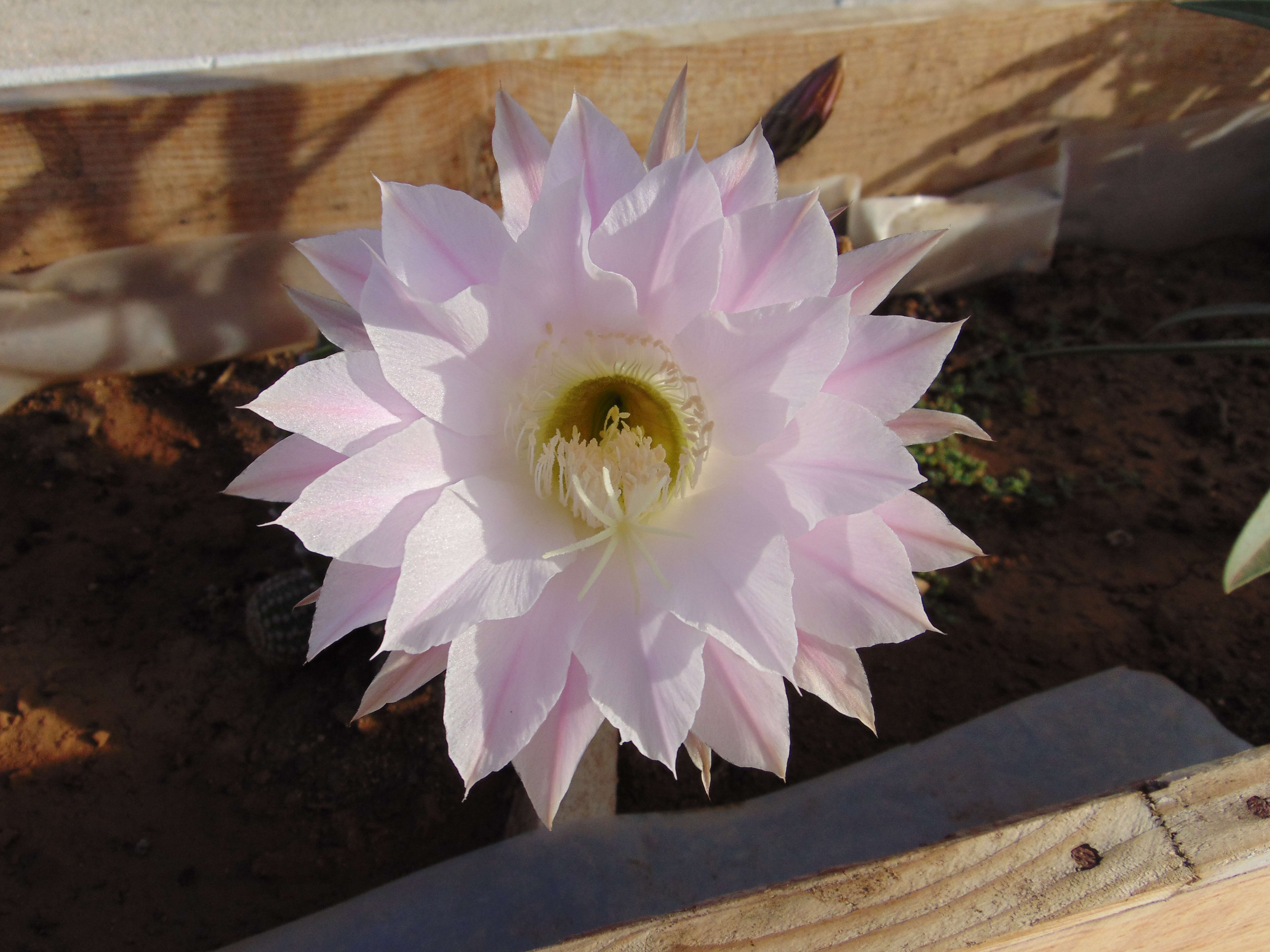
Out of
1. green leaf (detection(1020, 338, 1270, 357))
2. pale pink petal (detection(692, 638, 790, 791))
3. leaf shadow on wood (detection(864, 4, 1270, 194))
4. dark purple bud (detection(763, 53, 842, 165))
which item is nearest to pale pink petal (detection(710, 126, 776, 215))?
pale pink petal (detection(692, 638, 790, 791))

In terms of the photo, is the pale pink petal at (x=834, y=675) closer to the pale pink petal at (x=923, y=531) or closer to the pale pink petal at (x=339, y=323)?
the pale pink petal at (x=923, y=531)

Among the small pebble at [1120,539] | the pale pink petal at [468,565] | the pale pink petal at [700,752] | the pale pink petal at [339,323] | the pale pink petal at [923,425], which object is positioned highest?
the pale pink petal at [339,323]

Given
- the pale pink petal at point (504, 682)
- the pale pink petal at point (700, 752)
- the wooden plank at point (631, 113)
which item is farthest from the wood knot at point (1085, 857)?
the wooden plank at point (631, 113)

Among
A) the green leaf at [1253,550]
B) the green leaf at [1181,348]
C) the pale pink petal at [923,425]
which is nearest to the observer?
the pale pink petal at [923,425]

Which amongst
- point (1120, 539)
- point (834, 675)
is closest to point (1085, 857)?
point (834, 675)

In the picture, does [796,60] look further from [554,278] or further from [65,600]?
[65,600]

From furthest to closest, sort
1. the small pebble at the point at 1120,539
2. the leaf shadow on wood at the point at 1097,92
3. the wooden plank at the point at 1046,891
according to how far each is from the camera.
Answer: the leaf shadow on wood at the point at 1097,92 → the small pebble at the point at 1120,539 → the wooden plank at the point at 1046,891

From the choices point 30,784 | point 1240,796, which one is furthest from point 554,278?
point 30,784
